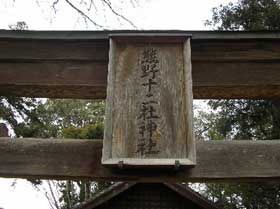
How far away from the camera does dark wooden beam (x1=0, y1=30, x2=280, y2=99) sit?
117 inches

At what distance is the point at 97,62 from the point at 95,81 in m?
0.16

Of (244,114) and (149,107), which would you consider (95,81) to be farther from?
(244,114)

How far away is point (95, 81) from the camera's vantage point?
299cm

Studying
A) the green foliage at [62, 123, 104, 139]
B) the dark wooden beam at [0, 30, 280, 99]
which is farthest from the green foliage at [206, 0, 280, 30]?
the dark wooden beam at [0, 30, 280, 99]

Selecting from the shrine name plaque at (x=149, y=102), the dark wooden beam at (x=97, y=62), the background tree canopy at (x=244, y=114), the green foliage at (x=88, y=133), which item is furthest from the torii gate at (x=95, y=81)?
the green foliage at (x=88, y=133)

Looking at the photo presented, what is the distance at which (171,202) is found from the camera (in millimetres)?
9906

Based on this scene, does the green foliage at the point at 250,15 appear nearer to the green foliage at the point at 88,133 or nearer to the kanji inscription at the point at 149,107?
the green foliage at the point at 88,133

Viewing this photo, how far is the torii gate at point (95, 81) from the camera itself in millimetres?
2807

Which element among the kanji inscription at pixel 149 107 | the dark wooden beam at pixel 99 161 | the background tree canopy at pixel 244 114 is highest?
the background tree canopy at pixel 244 114

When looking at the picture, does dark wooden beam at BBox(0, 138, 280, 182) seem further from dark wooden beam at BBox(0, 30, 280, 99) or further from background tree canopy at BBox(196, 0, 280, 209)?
background tree canopy at BBox(196, 0, 280, 209)

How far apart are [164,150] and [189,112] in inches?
11.9

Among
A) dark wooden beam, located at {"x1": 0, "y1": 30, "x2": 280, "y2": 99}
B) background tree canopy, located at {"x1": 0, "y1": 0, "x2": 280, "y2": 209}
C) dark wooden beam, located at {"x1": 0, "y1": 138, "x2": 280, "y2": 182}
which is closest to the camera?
dark wooden beam, located at {"x1": 0, "y1": 138, "x2": 280, "y2": 182}

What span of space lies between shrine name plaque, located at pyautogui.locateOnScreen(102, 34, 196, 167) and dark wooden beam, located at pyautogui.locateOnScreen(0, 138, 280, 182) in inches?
9.2

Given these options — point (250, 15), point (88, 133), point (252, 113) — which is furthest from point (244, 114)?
point (88, 133)
